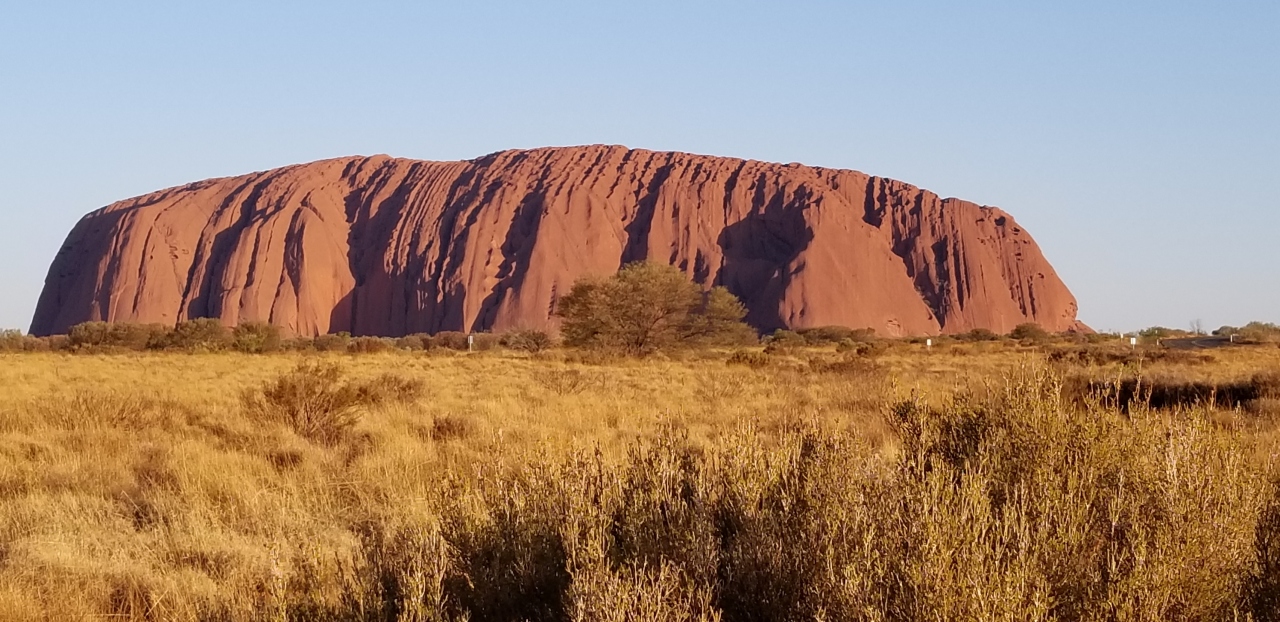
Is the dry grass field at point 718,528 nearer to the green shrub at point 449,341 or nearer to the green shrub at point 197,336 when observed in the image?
the green shrub at point 197,336

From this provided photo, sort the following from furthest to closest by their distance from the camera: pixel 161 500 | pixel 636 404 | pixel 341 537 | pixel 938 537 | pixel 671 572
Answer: pixel 636 404 < pixel 161 500 < pixel 341 537 < pixel 671 572 < pixel 938 537

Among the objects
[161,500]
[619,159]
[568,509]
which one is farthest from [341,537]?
[619,159]

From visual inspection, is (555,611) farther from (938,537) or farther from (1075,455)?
(1075,455)

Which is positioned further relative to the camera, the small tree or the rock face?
the rock face

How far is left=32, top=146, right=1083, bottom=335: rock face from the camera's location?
7344 centimetres

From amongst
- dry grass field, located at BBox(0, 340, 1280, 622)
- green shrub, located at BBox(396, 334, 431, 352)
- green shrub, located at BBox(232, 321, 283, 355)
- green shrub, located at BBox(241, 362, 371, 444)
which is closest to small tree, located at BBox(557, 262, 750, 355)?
green shrub, located at BBox(232, 321, 283, 355)

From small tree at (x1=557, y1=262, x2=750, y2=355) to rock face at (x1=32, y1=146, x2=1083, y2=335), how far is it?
3368cm

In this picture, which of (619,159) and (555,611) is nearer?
(555,611)

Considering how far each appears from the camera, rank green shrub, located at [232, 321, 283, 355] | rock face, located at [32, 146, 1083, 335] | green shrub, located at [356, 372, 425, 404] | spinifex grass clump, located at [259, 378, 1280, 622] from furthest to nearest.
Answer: rock face, located at [32, 146, 1083, 335] < green shrub, located at [232, 321, 283, 355] < green shrub, located at [356, 372, 425, 404] < spinifex grass clump, located at [259, 378, 1280, 622]

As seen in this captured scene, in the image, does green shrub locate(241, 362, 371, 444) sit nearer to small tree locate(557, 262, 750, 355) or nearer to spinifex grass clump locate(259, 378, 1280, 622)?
spinifex grass clump locate(259, 378, 1280, 622)

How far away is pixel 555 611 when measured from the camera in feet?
9.37

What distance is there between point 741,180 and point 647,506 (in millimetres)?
82446

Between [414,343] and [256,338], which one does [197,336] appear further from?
[414,343]

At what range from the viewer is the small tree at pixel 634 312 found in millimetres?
33781
